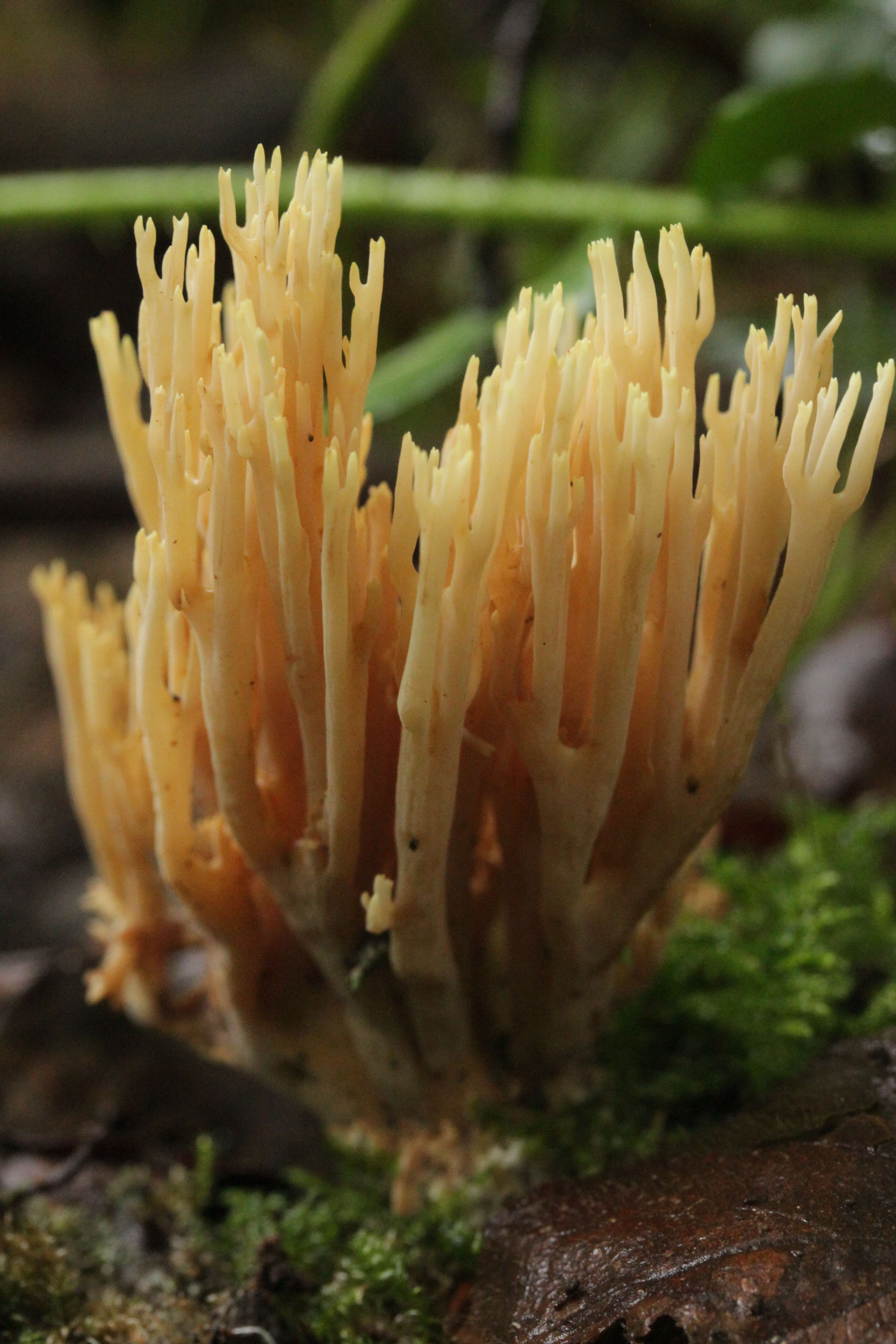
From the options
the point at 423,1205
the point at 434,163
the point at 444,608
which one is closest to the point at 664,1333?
the point at 423,1205

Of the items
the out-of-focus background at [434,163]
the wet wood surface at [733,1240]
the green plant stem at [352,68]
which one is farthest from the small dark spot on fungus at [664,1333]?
the green plant stem at [352,68]

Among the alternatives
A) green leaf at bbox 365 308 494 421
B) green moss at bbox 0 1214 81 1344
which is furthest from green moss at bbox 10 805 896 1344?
green leaf at bbox 365 308 494 421

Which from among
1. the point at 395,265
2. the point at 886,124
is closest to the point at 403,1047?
the point at 886,124

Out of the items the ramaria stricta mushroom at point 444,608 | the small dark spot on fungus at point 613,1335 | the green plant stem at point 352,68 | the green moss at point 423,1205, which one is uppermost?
the green plant stem at point 352,68

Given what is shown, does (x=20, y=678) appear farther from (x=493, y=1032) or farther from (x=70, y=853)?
(x=493, y=1032)

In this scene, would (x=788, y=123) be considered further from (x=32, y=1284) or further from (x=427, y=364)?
(x=32, y=1284)

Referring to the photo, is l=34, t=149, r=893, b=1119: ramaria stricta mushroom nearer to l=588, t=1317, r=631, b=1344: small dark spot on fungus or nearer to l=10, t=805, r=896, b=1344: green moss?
l=10, t=805, r=896, b=1344: green moss

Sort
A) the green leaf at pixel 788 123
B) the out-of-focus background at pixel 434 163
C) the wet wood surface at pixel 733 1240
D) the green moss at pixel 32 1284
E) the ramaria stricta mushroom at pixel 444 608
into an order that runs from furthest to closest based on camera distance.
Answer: the out-of-focus background at pixel 434 163 → the green leaf at pixel 788 123 → the green moss at pixel 32 1284 → the ramaria stricta mushroom at pixel 444 608 → the wet wood surface at pixel 733 1240

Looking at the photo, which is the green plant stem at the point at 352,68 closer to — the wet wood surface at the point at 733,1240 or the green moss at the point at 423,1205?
the green moss at the point at 423,1205
